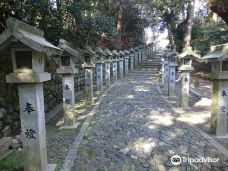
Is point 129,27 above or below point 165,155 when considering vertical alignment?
above

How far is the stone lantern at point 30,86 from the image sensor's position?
464 centimetres

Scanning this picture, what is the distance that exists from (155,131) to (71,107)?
113 inches

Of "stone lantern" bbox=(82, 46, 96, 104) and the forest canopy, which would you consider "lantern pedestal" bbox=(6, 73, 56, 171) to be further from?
"stone lantern" bbox=(82, 46, 96, 104)

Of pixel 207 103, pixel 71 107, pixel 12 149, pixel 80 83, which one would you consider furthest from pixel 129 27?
pixel 12 149

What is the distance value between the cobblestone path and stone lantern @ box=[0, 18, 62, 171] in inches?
38.5

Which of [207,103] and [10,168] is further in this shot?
[207,103]

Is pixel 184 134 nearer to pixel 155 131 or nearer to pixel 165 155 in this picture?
pixel 155 131

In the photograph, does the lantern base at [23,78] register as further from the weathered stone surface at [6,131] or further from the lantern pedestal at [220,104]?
the lantern pedestal at [220,104]

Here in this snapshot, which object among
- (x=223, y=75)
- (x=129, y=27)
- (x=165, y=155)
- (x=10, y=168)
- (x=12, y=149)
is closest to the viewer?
(x=10, y=168)

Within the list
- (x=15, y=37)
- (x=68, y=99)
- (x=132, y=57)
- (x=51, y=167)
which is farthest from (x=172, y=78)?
(x=132, y=57)

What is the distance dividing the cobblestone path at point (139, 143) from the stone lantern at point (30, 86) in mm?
977

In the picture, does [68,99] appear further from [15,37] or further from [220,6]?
[220,6]

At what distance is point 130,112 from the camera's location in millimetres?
9789

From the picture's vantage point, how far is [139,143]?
6.71 meters
